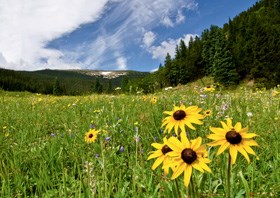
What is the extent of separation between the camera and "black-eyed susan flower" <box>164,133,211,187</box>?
1202 millimetres

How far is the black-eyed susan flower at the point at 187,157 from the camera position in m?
1.20

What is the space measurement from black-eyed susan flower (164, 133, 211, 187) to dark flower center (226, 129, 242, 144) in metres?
0.13

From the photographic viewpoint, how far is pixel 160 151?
5.17ft

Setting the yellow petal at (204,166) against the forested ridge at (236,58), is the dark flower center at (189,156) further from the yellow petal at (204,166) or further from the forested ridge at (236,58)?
the forested ridge at (236,58)

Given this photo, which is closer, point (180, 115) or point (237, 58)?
point (180, 115)

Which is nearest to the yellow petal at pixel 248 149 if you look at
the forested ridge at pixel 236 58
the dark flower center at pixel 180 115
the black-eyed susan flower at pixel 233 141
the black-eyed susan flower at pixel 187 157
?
the black-eyed susan flower at pixel 233 141

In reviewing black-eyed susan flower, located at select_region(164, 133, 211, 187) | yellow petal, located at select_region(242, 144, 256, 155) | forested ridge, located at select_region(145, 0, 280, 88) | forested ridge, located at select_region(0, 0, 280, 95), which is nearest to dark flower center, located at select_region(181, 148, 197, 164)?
black-eyed susan flower, located at select_region(164, 133, 211, 187)

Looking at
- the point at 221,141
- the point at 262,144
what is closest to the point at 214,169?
the point at 262,144

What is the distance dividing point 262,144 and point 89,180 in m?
2.14

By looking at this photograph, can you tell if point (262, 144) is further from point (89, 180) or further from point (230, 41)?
point (230, 41)

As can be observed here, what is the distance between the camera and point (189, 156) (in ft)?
4.03

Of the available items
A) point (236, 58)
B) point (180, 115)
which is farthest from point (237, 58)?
point (180, 115)

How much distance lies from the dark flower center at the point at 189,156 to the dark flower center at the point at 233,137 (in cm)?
18

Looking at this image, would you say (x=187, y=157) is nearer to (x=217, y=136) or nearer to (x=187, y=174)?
(x=187, y=174)
